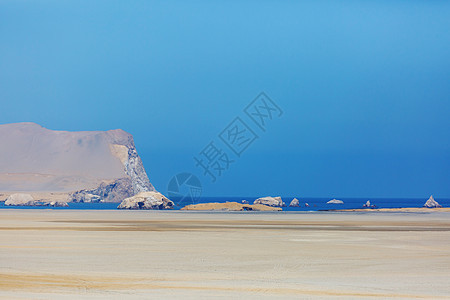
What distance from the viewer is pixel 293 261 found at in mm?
19281

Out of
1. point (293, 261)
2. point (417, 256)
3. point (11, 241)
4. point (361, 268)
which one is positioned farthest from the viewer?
point (11, 241)

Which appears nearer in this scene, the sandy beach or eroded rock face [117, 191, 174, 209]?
the sandy beach

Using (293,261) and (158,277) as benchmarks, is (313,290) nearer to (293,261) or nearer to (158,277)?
(158,277)

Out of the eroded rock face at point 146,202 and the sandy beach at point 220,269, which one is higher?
the eroded rock face at point 146,202

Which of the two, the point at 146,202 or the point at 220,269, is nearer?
the point at 220,269

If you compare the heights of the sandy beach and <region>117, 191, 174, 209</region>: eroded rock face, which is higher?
<region>117, 191, 174, 209</region>: eroded rock face

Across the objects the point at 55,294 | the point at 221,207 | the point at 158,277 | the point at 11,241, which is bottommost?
the point at 55,294

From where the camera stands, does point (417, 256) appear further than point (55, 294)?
Yes

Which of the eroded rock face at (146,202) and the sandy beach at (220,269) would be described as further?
the eroded rock face at (146,202)

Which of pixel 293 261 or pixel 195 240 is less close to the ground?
pixel 195 240

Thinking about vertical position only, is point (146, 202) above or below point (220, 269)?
above

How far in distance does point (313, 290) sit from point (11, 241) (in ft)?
51.4

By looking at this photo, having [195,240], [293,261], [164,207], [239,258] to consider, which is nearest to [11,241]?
[195,240]

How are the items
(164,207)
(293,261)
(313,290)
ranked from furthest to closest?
(164,207)
(293,261)
(313,290)
